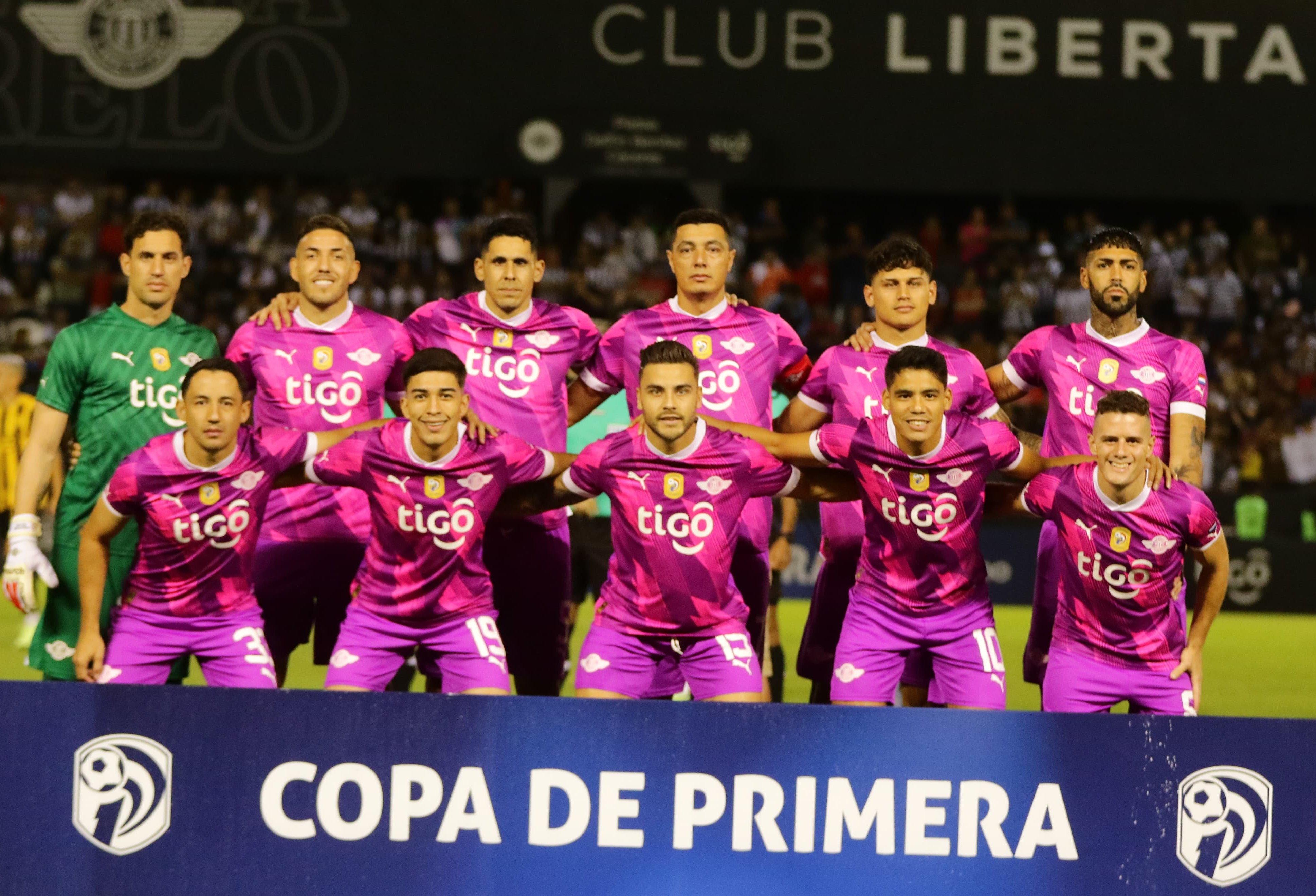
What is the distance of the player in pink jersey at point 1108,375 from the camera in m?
5.75

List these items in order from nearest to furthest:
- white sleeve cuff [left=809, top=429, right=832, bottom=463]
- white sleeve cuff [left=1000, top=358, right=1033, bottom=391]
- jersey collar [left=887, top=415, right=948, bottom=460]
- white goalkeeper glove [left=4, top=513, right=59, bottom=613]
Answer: jersey collar [left=887, top=415, right=948, bottom=460] → white sleeve cuff [left=809, top=429, right=832, bottom=463] → white goalkeeper glove [left=4, top=513, right=59, bottom=613] → white sleeve cuff [left=1000, top=358, right=1033, bottom=391]

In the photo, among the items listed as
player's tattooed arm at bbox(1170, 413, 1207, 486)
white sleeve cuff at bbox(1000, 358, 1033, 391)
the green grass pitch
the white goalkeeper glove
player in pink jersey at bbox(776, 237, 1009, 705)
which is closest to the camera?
the white goalkeeper glove

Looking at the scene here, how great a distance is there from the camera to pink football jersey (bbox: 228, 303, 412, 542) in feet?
18.8

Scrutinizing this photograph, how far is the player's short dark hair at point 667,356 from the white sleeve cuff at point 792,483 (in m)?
0.46

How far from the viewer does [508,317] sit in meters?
5.89

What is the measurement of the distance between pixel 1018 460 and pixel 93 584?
3.20 meters

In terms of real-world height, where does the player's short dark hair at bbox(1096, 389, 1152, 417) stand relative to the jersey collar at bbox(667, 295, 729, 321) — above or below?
below

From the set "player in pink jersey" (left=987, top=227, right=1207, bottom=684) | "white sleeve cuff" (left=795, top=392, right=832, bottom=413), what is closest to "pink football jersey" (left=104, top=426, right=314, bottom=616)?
"white sleeve cuff" (left=795, top=392, right=832, bottom=413)

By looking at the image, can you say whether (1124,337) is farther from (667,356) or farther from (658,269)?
(658,269)

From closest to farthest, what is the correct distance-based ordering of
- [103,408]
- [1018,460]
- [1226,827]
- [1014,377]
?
[1226,827] < [1018,460] < [103,408] < [1014,377]

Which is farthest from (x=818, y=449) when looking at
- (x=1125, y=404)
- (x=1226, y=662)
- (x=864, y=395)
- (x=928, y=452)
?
(x=1226, y=662)

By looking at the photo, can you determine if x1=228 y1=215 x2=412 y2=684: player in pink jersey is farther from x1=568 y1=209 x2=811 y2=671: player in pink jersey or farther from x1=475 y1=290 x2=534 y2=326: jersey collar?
x1=568 y1=209 x2=811 y2=671: player in pink jersey

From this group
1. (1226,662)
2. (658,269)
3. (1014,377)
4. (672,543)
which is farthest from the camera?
(658,269)

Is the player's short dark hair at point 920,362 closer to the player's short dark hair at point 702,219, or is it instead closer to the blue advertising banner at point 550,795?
the player's short dark hair at point 702,219
